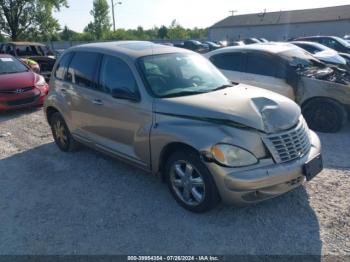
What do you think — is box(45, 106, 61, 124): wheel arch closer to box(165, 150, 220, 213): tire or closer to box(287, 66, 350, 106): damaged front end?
box(165, 150, 220, 213): tire

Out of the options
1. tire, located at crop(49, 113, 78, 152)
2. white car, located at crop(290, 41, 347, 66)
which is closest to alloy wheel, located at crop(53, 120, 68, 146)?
tire, located at crop(49, 113, 78, 152)

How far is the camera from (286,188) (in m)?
3.20

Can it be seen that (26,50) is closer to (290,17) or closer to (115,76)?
(115,76)

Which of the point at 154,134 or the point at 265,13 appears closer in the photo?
the point at 154,134

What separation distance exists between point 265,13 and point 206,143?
61960mm

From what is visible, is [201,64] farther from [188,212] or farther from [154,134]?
[188,212]

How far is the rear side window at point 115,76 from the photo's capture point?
388 centimetres

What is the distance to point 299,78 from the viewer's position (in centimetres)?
610

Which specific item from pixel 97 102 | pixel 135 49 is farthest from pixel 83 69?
pixel 135 49

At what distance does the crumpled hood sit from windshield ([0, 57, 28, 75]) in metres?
6.91

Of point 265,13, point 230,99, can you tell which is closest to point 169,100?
point 230,99

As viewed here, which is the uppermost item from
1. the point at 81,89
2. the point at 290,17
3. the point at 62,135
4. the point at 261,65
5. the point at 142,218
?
the point at 290,17

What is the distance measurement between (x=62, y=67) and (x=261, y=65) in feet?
12.7

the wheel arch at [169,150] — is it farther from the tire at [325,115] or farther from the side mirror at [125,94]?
the tire at [325,115]
